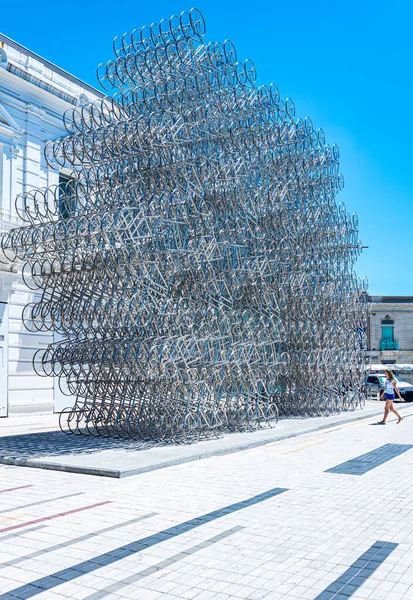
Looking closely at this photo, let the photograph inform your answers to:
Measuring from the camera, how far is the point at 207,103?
1580 cm

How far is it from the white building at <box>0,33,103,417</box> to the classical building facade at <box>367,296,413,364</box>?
3835 centimetres

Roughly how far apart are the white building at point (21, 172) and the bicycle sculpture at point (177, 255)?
5.33 ft

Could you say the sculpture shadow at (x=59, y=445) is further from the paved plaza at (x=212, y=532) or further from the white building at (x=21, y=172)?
the white building at (x=21, y=172)

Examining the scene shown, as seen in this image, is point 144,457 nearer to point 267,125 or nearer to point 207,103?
point 207,103

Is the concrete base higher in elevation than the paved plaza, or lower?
higher

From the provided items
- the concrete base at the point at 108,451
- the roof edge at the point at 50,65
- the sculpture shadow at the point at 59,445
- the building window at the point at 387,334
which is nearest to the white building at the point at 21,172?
the roof edge at the point at 50,65

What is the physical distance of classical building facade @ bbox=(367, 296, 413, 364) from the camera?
5459 cm

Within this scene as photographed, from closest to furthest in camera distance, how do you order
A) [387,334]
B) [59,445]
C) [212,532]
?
[212,532], [59,445], [387,334]

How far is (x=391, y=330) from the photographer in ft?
180

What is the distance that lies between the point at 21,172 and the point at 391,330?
41.4 m

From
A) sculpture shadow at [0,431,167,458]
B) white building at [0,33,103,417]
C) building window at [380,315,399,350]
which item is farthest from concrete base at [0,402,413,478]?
building window at [380,315,399,350]

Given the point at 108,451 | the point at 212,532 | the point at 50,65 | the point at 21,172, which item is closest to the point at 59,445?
the point at 108,451

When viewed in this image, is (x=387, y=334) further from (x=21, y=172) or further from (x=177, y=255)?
(x=177, y=255)

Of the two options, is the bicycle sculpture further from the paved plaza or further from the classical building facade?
the classical building facade
